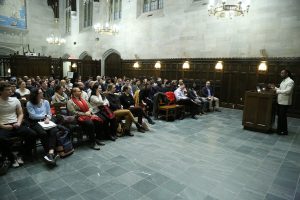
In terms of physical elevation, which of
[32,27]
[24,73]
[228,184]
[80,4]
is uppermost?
[80,4]

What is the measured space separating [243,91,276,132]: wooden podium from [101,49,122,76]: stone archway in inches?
430

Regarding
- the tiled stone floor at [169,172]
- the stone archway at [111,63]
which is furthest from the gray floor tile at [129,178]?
the stone archway at [111,63]

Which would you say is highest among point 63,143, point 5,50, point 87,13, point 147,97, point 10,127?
point 87,13

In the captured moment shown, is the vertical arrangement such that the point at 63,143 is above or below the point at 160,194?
above

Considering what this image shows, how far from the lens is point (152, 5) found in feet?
44.6

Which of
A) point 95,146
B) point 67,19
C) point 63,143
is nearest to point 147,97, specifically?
point 95,146

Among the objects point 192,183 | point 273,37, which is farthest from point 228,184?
point 273,37

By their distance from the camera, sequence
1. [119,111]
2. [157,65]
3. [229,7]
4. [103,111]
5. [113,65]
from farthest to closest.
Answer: [113,65] < [157,65] < [229,7] < [119,111] < [103,111]

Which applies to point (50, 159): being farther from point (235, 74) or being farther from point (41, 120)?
point (235, 74)

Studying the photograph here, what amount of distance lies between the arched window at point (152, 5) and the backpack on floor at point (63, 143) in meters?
11.5

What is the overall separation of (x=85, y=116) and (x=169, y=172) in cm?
220

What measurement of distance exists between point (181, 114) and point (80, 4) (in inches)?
627

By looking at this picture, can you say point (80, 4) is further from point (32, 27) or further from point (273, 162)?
point (273, 162)

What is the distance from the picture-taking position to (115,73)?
620 inches
